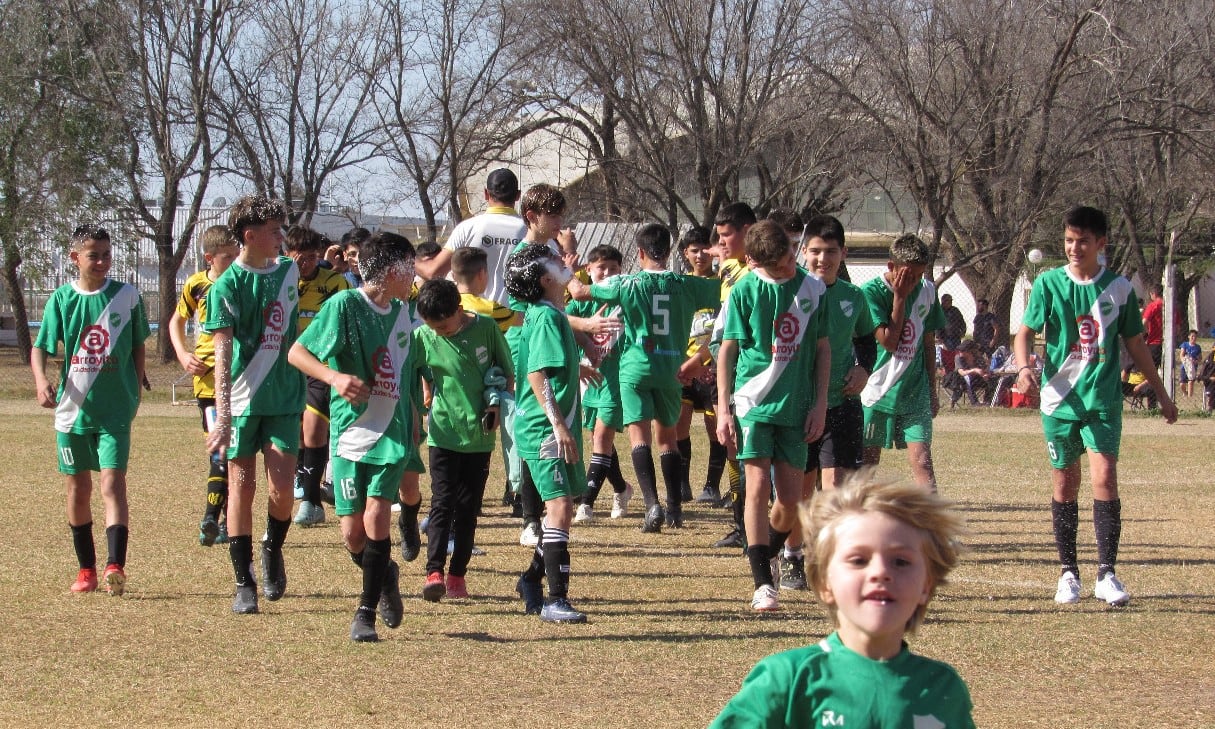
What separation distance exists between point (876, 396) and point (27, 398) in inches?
681

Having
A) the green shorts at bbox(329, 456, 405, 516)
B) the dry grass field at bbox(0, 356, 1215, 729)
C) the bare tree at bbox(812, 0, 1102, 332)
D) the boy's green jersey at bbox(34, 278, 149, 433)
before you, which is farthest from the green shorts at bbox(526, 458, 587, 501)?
the bare tree at bbox(812, 0, 1102, 332)

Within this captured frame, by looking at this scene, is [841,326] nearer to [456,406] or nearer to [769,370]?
[769,370]

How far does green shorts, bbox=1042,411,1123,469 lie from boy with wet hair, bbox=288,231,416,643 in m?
3.17

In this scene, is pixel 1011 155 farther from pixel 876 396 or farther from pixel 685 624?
pixel 685 624

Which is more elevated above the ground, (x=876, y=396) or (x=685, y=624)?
(x=876, y=396)

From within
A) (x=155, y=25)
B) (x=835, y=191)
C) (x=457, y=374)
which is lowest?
(x=457, y=374)

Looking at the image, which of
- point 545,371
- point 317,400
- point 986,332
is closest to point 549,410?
point 545,371

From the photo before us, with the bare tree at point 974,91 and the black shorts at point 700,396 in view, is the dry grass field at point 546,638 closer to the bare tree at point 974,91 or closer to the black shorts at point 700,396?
the black shorts at point 700,396

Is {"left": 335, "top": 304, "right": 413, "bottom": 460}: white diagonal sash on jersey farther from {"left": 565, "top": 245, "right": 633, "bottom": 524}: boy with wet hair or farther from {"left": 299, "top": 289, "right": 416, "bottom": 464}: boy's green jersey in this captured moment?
{"left": 565, "top": 245, "right": 633, "bottom": 524}: boy with wet hair

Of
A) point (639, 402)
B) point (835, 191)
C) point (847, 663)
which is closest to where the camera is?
point (847, 663)

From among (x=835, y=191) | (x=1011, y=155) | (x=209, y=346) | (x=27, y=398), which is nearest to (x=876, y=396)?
(x=209, y=346)

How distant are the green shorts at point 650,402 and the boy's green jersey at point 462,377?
2.27 m

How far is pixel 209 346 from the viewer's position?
336 inches

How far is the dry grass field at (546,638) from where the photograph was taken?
16.2 ft
